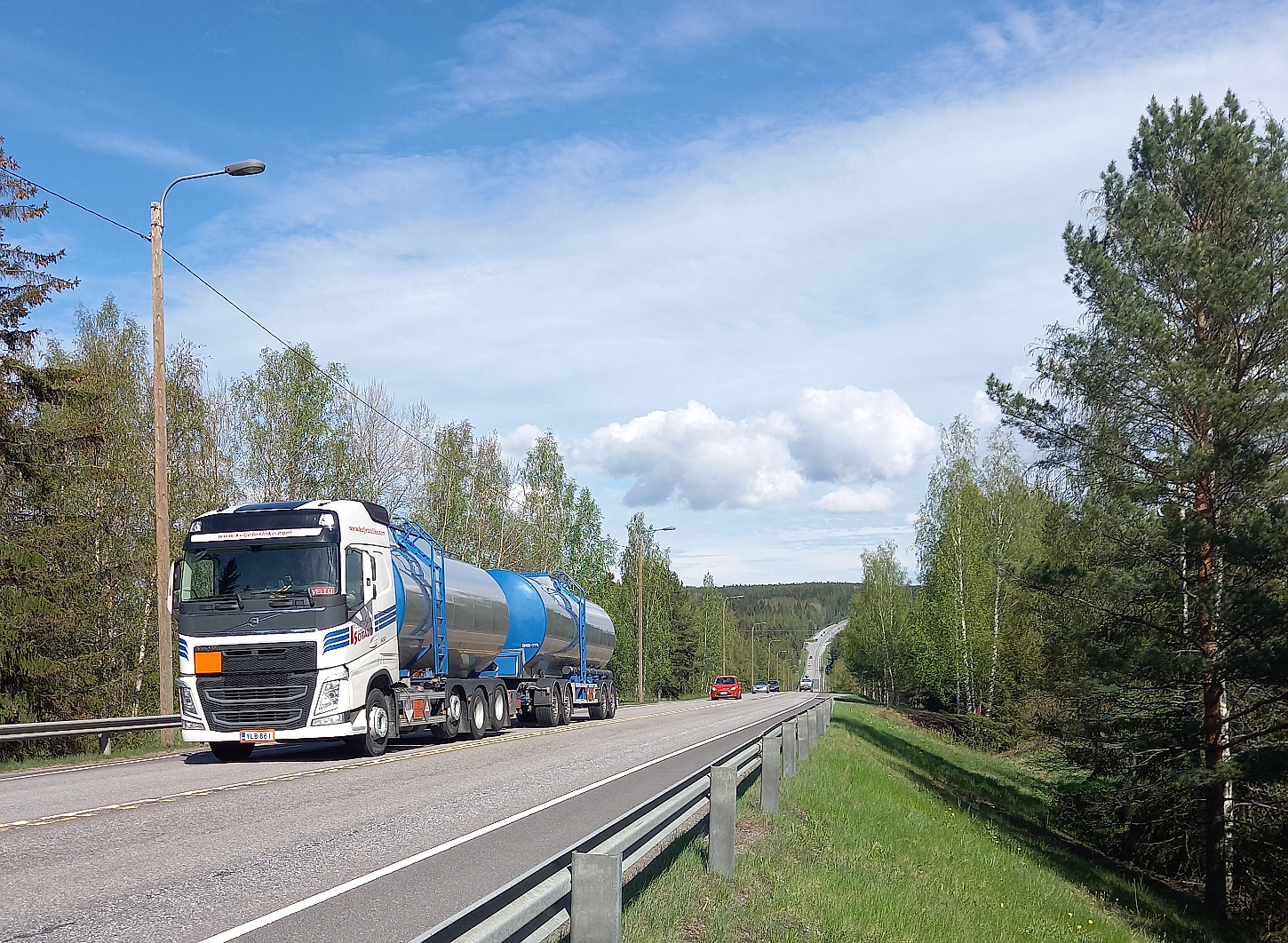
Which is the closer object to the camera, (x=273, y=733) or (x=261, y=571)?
(x=273, y=733)

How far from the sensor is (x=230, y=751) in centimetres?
1709

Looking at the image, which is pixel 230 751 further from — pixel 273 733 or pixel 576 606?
pixel 576 606

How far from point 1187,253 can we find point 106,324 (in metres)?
38.6

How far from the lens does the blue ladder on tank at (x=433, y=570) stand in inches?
781

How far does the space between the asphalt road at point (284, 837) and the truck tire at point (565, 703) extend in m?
10.5

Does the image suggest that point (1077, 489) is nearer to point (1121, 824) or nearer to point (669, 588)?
point (1121, 824)

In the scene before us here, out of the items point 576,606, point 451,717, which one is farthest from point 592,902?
point 576,606

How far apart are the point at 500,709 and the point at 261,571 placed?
8.83m

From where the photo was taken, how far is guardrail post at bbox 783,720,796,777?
14.4 metres

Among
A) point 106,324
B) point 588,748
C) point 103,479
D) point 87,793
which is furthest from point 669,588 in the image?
point 87,793

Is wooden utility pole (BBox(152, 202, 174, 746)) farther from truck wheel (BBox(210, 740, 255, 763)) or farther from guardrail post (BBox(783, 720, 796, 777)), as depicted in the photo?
guardrail post (BBox(783, 720, 796, 777))

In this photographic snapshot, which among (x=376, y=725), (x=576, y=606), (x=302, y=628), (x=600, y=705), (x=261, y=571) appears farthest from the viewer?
(x=600, y=705)

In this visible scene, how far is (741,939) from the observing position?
21.6 ft

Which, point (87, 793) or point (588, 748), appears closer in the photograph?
point (87, 793)
